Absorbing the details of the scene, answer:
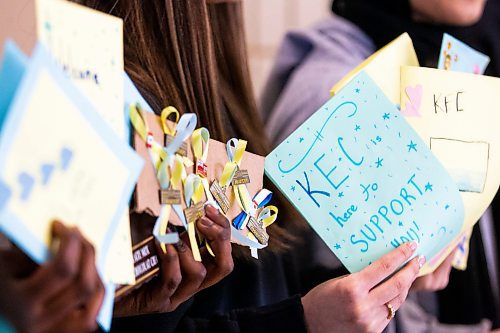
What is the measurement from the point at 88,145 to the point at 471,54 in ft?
1.83

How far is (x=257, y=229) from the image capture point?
65 centimetres

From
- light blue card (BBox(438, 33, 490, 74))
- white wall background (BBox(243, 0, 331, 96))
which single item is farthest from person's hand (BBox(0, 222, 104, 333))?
white wall background (BBox(243, 0, 331, 96))

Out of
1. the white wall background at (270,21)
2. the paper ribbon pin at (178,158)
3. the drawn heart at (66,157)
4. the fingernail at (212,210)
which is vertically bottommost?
the white wall background at (270,21)

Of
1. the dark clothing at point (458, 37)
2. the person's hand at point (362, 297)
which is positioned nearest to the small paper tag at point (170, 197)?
the person's hand at point (362, 297)

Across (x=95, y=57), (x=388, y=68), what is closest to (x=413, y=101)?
(x=388, y=68)

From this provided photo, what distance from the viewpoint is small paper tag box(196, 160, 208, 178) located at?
583 millimetres

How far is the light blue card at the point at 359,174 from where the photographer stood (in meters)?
0.67

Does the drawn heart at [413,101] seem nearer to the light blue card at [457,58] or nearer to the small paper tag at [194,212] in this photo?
the light blue card at [457,58]

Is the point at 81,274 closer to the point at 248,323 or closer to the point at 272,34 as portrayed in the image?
the point at 248,323

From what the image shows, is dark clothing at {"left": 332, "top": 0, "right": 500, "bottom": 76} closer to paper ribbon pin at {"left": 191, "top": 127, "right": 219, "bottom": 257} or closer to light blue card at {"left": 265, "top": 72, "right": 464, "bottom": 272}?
light blue card at {"left": 265, "top": 72, "right": 464, "bottom": 272}

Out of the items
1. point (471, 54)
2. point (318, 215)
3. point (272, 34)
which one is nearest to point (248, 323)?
point (318, 215)

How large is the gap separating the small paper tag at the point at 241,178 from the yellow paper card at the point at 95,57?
0.14 metres

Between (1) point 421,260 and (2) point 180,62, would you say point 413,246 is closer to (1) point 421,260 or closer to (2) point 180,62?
(1) point 421,260

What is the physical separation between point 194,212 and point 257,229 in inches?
3.8
